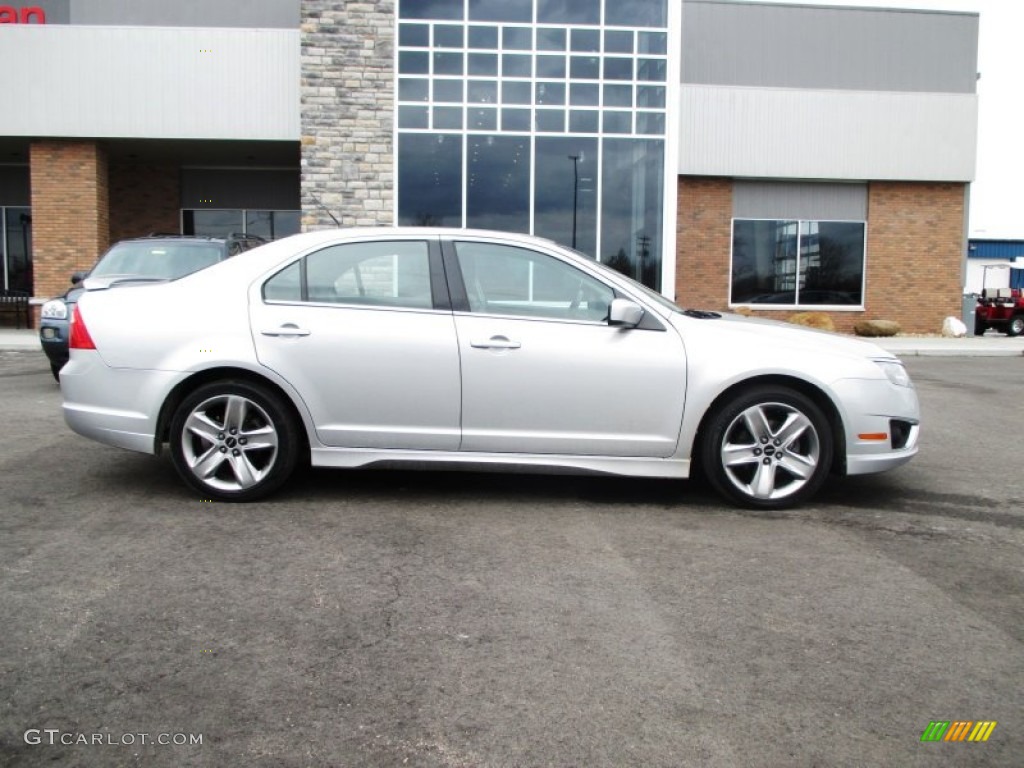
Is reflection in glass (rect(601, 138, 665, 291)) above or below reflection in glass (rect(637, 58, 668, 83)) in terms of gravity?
below

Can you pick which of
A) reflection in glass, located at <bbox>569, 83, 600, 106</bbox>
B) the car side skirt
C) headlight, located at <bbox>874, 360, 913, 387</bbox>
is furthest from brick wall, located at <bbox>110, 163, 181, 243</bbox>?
headlight, located at <bbox>874, 360, 913, 387</bbox>

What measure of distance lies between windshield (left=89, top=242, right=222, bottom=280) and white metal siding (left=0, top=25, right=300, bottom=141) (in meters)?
10.8

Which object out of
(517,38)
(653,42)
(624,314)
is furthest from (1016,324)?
(624,314)

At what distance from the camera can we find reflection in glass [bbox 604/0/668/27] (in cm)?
1869

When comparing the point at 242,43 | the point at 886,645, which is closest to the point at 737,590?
the point at 886,645

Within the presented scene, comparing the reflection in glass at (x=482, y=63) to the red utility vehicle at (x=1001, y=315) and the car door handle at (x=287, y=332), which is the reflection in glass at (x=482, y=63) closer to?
the car door handle at (x=287, y=332)

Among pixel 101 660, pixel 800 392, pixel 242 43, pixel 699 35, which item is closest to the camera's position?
pixel 101 660

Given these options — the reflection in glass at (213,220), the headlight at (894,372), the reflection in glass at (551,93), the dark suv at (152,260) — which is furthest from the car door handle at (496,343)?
the reflection in glass at (213,220)

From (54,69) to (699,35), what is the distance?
1520cm

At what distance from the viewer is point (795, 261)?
24.2 meters

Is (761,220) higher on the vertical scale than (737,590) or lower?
higher

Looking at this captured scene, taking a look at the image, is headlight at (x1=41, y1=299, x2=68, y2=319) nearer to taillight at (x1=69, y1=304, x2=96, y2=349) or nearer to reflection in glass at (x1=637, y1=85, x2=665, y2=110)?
taillight at (x1=69, y1=304, x2=96, y2=349)

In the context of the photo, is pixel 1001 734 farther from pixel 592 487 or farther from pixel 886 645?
pixel 592 487

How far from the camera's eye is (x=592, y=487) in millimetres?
6148
